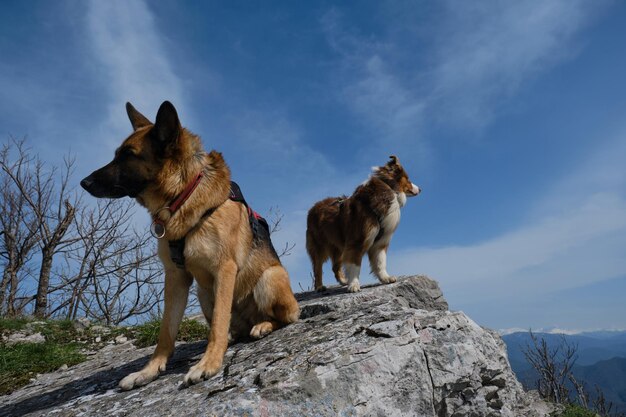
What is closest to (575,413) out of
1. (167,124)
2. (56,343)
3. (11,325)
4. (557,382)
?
(557,382)

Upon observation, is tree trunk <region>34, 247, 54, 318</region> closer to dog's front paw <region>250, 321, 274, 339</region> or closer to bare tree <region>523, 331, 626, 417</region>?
dog's front paw <region>250, 321, 274, 339</region>

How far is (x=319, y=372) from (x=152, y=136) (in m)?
2.21

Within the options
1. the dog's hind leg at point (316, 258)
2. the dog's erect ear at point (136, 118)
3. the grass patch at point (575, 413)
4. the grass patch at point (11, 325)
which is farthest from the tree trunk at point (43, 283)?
the grass patch at point (575, 413)

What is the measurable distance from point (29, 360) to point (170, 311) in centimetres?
402

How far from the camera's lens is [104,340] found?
22.5 feet

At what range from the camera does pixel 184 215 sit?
10.6 feet

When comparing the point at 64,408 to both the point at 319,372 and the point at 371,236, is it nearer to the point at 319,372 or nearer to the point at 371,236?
the point at 319,372

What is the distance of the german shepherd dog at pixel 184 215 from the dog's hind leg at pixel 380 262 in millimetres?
4649

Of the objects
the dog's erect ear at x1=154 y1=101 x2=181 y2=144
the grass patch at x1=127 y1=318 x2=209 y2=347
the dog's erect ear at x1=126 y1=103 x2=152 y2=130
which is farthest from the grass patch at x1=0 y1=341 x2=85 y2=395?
the dog's erect ear at x1=154 y1=101 x2=181 y2=144

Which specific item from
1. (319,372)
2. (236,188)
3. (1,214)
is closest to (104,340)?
(236,188)

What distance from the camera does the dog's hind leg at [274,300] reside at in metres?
3.74

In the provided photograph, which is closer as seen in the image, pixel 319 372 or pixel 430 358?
pixel 319 372

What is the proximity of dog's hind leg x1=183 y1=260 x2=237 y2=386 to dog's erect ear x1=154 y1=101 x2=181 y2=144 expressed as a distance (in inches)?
43.4

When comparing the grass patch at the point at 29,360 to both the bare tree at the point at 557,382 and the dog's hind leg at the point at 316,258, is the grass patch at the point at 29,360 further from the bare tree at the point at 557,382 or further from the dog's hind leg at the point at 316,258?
the bare tree at the point at 557,382
